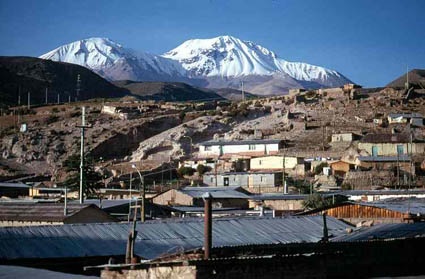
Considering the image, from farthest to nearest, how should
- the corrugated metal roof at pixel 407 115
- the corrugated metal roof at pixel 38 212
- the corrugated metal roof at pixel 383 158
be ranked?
the corrugated metal roof at pixel 407 115 → the corrugated metal roof at pixel 383 158 → the corrugated metal roof at pixel 38 212

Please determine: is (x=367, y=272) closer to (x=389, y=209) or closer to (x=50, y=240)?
(x=50, y=240)

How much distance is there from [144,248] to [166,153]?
55776 millimetres

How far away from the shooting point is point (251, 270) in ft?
60.0

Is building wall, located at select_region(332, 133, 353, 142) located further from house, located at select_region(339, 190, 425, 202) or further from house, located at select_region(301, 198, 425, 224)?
house, located at select_region(301, 198, 425, 224)

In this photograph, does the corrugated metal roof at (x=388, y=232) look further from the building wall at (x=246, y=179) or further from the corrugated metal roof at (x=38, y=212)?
the building wall at (x=246, y=179)

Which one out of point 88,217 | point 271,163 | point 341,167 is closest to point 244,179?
point 271,163

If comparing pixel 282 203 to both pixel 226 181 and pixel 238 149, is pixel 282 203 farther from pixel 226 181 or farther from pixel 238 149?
pixel 238 149

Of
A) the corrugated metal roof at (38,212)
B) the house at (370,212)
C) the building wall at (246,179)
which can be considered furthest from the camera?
the building wall at (246,179)

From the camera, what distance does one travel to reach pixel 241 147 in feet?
245

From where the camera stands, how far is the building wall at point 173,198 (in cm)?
4691

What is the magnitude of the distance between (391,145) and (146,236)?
4611 cm

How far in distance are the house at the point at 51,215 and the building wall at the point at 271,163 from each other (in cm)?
3480

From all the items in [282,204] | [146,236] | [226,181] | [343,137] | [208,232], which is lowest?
[282,204]

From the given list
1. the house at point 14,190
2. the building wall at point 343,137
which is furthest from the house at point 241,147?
the house at point 14,190
